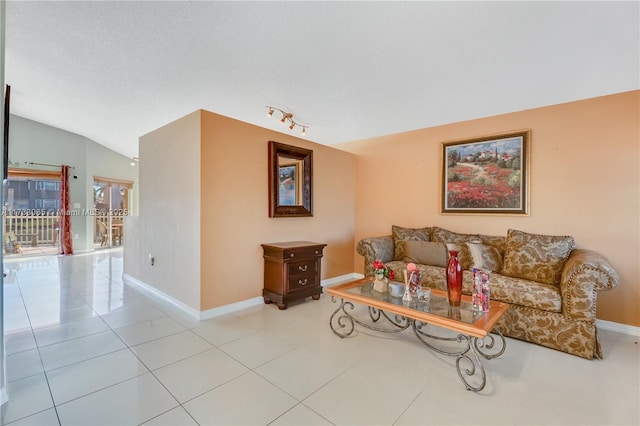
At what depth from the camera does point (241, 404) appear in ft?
5.41

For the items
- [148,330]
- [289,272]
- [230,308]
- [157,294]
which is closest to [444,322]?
[289,272]

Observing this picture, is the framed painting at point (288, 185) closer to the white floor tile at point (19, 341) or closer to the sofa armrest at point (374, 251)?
the sofa armrest at point (374, 251)

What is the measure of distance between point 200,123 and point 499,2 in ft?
8.95

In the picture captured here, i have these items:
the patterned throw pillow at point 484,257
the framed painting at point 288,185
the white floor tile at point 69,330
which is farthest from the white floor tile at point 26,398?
the patterned throw pillow at point 484,257

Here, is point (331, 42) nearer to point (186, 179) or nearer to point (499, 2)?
point (499, 2)

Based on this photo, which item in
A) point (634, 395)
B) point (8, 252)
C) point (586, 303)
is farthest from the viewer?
point (8, 252)

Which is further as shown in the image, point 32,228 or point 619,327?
point 32,228

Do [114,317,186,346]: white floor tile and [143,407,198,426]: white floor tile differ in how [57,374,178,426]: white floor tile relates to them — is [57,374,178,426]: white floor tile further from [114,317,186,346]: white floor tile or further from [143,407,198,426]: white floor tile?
[114,317,186,346]: white floor tile

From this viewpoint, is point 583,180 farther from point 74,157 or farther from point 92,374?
point 74,157

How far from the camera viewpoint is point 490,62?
251 cm

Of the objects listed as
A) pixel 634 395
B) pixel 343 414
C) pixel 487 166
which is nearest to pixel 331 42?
pixel 487 166

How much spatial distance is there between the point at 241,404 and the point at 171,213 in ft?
8.15

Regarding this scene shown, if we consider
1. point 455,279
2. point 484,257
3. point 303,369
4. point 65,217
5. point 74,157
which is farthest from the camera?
point 74,157

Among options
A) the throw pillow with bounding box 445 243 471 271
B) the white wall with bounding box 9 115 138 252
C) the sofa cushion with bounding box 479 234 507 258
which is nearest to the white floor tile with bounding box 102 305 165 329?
the throw pillow with bounding box 445 243 471 271
